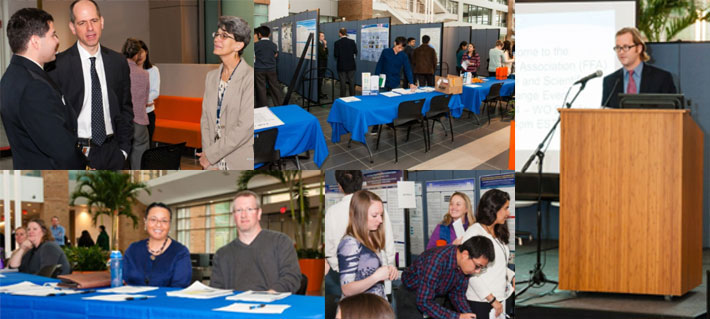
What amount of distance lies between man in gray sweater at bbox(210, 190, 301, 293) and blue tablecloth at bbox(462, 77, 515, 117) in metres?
1.19

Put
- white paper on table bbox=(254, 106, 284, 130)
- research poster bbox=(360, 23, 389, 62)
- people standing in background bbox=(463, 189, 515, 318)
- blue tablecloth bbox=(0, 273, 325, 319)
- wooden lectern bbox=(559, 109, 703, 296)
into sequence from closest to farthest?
research poster bbox=(360, 23, 389, 62), white paper on table bbox=(254, 106, 284, 130), blue tablecloth bbox=(0, 273, 325, 319), people standing in background bbox=(463, 189, 515, 318), wooden lectern bbox=(559, 109, 703, 296)

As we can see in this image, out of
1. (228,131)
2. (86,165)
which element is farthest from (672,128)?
(86,165)

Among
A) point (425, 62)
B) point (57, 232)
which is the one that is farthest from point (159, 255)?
point (425, 62)

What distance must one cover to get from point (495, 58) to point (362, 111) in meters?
0.66

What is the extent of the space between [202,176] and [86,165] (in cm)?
54

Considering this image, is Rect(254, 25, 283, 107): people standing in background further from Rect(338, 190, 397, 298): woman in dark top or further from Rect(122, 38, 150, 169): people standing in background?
Rect(338, 190, 397, 298): woman in dark top

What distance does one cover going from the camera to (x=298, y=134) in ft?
9.25

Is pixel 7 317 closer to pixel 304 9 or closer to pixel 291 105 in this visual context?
pixel 291 105

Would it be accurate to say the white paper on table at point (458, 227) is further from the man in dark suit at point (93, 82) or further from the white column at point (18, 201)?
the white column at point (18, 201)

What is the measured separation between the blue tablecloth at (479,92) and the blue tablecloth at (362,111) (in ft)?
0.13

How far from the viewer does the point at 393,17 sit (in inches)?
104

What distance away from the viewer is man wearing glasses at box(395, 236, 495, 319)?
3162 mm

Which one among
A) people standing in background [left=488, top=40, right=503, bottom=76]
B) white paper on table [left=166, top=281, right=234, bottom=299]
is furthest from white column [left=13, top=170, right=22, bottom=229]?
people standing in background [left=488, top=40, right=503, bottom=76]

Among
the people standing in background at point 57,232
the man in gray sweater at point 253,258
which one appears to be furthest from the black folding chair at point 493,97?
the people standing in background at point 57,232
